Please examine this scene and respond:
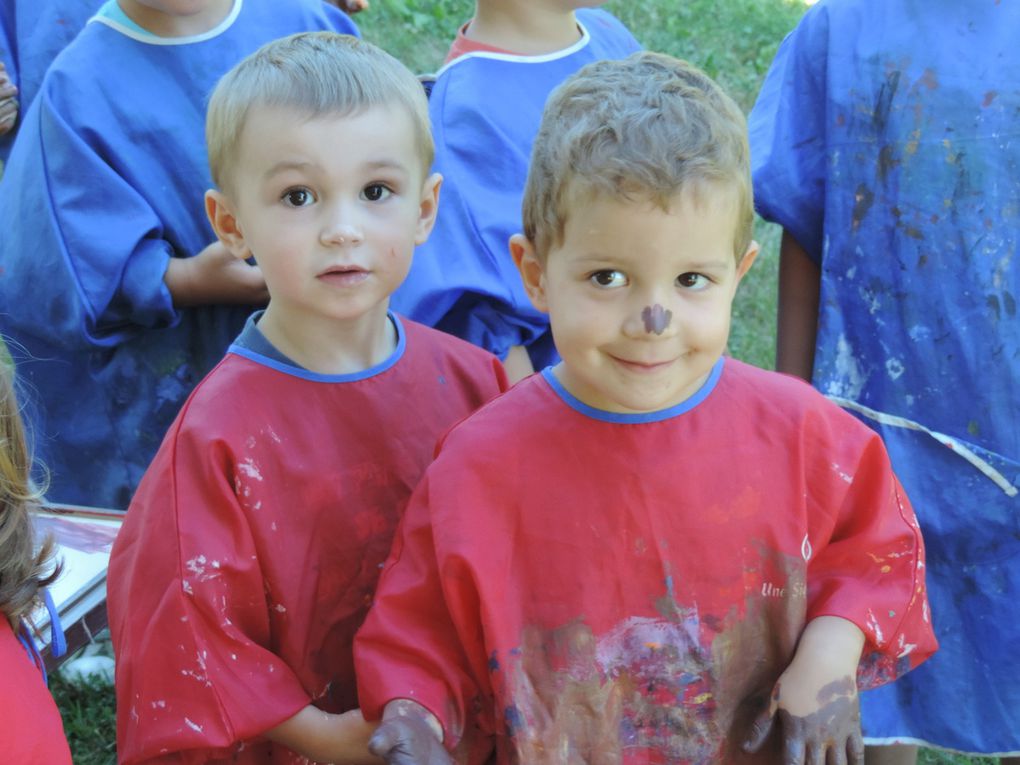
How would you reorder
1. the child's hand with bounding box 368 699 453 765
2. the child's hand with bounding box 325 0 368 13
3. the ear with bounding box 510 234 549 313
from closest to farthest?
the child's hand with bounding box 368 699 453 765 → the ear with bounding box 510 234 549 313 → the child's hand with bounding box 325 0 368 13

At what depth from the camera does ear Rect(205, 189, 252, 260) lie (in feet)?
7.22

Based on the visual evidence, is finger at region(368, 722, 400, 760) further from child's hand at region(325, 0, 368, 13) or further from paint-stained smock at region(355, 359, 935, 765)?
child's hand at region(325, 0, 368, 13)

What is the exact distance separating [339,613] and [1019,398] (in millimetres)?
1449

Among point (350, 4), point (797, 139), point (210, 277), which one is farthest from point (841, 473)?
point (350, 4)

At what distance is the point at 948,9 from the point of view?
8.12ft

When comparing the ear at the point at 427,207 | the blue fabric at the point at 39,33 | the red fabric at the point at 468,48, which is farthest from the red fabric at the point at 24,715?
the blue fabric at the point at 39,33

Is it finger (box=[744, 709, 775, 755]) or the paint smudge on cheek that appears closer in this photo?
the paint smudge on cheek

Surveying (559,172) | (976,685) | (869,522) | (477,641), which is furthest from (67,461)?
(976,685)

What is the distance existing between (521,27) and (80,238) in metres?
1.12

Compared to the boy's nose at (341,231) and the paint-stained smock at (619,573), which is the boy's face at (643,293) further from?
the boy's nose at (341,231)

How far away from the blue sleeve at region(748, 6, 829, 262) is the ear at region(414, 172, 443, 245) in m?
0.77

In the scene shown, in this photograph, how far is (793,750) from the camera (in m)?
1.84

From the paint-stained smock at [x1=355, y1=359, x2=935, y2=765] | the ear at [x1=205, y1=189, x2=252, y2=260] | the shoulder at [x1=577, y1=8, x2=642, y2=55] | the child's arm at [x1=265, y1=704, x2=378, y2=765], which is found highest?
the shoulder at [x1=577, y1=8, x2=642, y2=55]

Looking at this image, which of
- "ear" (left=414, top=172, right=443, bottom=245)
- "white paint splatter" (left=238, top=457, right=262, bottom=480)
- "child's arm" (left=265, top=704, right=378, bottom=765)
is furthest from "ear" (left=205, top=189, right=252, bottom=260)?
"child's arm" (left=265, top=704, right=378, bottom=765)
